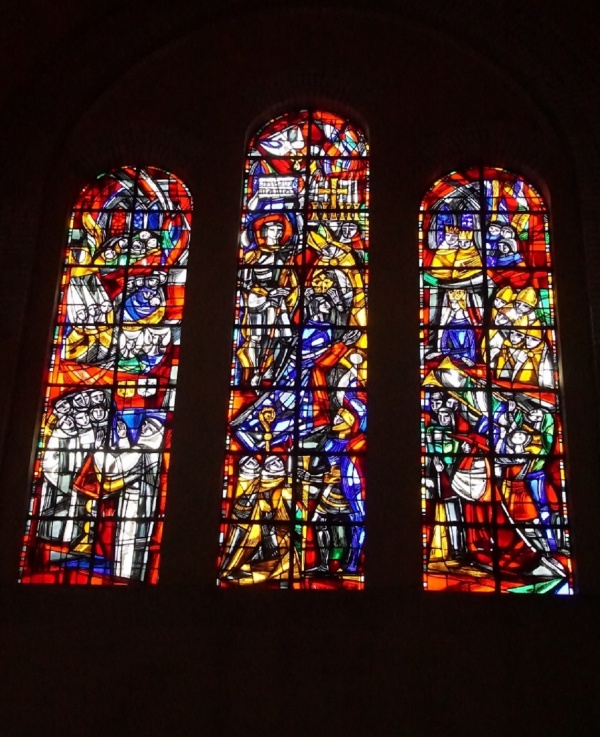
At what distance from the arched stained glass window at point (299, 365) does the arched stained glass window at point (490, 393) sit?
1.85 feet

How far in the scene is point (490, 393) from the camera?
388 inches

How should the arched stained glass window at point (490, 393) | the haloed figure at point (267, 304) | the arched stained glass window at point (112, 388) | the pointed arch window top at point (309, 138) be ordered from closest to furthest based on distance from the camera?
the arched stained glass window at point (490, 393) → the arched stained glass window at point (112, 388) → the haloed figure at point (267, 304) → the pointed arch window top at point (309, 138)

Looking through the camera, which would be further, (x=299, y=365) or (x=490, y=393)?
(x=299, y=365)

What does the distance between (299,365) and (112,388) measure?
1451 mm

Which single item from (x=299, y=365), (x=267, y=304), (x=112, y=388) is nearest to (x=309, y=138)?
(x=267, y=304)

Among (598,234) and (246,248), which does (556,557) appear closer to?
(598,234)

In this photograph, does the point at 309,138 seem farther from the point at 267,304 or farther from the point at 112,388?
the point at 112,388

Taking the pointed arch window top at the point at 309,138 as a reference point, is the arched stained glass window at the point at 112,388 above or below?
below

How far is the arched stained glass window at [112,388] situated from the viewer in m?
9.44

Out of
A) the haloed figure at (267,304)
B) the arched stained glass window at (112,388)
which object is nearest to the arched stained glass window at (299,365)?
the haloed figure at (267,304)

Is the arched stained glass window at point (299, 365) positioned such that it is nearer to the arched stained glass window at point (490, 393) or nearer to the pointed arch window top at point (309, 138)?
the pointed arch window top at point (309, 138)

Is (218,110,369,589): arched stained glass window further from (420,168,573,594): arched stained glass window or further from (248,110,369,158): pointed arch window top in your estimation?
(420,168,573,594): arched stained glass window

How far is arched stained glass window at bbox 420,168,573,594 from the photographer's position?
9.27m

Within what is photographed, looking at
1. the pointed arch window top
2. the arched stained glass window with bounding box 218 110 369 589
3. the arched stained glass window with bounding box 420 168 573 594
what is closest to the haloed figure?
the arched stained glass window with bounding box 218 110 369 589
